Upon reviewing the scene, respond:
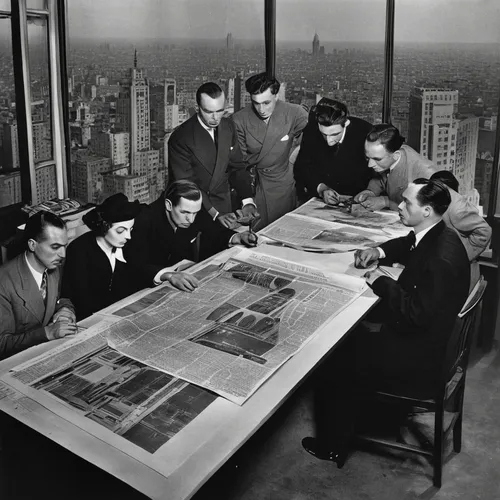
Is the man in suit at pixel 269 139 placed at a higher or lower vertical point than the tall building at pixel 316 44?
lower

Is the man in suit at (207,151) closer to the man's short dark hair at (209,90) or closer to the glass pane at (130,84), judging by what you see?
the man's short dark hair at (209,90)

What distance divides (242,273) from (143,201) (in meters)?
1.47

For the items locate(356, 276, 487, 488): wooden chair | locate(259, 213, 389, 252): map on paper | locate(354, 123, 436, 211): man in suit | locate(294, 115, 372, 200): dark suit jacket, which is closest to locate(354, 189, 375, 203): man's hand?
locate(354, 123, 436, 211): man in suit

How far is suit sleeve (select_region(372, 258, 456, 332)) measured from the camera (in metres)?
2.59

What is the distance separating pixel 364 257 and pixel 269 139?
1653 millimetres

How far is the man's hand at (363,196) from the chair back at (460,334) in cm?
134

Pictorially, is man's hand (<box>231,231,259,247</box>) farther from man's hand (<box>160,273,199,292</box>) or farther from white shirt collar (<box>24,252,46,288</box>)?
white shirt collar (<box>24,252,46,288</box>)

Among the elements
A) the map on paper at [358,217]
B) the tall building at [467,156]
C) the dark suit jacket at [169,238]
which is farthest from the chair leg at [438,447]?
the tall building at [467,156]

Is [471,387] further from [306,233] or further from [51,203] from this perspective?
[51,203]

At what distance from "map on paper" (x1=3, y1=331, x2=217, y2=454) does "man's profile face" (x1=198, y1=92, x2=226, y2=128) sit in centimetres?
217

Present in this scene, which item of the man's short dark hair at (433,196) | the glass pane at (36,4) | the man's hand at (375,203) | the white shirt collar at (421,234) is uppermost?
the glass pane at (36,4)

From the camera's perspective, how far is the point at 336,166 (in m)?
4.23

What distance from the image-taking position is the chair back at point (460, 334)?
8.20 feet

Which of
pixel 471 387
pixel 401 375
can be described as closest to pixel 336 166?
pixel 471 387
